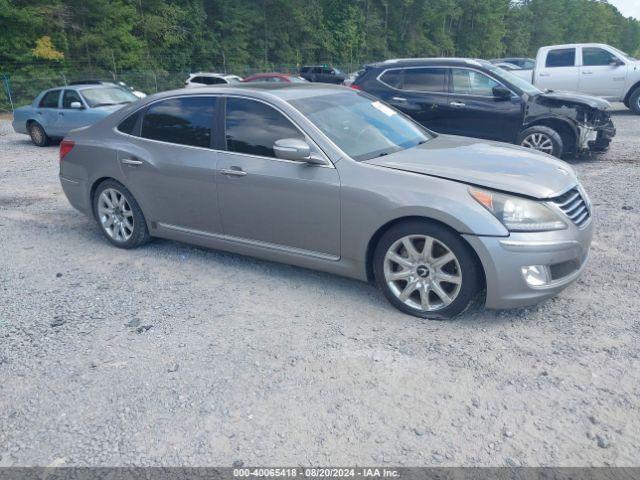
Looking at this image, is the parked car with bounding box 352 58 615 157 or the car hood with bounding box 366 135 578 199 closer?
the car hood with bounding box 366 135 578 199

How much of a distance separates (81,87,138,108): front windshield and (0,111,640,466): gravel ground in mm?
8586

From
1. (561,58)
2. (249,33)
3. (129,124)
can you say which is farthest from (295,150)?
(249,33)

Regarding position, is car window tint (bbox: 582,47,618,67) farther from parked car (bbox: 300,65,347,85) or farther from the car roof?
parked car (bbox: 300,65,347,85)

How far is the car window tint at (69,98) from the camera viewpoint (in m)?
12.6

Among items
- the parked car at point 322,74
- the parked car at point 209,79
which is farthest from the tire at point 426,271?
the parked car at point 322,74

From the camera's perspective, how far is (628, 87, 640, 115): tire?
1518 cm

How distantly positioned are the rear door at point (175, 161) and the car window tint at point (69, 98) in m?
8.41

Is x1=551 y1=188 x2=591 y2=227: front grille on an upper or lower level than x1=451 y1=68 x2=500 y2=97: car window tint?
lower

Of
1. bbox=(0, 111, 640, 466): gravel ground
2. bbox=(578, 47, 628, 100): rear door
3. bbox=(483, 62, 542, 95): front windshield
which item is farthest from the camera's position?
bbox=(578, 47, 628, 100): rear door

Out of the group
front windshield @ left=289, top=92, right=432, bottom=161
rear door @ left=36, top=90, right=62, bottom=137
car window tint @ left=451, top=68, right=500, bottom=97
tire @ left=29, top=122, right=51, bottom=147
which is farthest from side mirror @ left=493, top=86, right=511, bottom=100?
tire @ left=29, top=122, right=51, bottom=147

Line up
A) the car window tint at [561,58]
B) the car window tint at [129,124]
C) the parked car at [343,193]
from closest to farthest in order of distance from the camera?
the parked car at [343,193] → the car window tint at [129,124] → the car window tint at [561,58]

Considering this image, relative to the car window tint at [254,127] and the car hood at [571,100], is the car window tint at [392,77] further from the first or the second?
the car window tint at [254,127]

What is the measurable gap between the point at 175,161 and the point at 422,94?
5.73 meters

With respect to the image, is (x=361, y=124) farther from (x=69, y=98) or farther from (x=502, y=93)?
(x=69, y=98)
